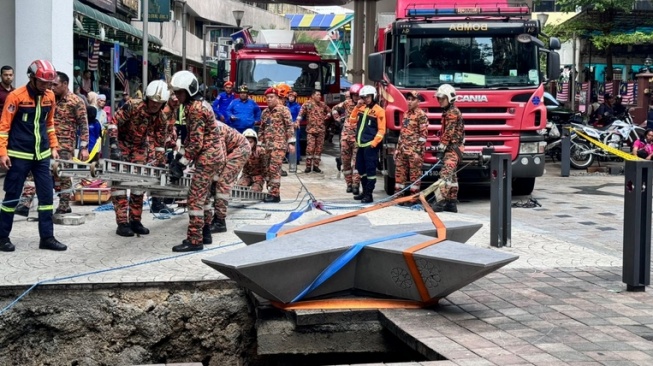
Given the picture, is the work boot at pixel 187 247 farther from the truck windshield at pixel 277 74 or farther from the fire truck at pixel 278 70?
the truck windshield at pixel 277 74

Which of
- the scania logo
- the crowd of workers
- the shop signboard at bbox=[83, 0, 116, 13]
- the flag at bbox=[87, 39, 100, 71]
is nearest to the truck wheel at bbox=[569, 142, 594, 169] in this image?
the crowd of workers

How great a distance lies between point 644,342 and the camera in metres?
6.27

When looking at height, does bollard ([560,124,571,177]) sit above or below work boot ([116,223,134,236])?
above

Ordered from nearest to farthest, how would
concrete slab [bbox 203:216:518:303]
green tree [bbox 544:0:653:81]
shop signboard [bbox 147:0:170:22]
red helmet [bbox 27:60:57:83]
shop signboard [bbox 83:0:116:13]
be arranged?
concrete slab [bbox 203:216:518:303]
red helmet [bbox 27:60:57:83]
shop signboard [bbox 83:0:116:13]
shop signboard [bbox 147:0:170:22]
green tree [bbox 544:0:653:81]

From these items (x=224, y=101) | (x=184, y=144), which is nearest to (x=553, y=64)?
(x=184, y=144)

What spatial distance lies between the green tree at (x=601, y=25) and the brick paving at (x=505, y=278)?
621 inches

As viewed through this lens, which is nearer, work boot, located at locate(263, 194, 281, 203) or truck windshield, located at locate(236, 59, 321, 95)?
work boot, located at locate(263, 194, 281, 203)

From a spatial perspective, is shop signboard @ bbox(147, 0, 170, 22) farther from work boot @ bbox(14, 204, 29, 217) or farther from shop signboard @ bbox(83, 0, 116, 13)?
work boot @ bbox(14, 204, 29, 217)

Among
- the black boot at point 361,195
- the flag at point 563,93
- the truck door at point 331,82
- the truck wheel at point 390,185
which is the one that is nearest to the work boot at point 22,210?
the black boot at point 361,195

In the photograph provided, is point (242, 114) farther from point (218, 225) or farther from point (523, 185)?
point (218, 225)

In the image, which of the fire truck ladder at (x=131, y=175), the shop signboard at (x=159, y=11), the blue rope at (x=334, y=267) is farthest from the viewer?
the shop signboard at (x=159, y=11)

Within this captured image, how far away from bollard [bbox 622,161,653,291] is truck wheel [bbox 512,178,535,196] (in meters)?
8.09

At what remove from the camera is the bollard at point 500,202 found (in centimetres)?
1027

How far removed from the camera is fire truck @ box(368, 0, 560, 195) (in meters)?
14.9
